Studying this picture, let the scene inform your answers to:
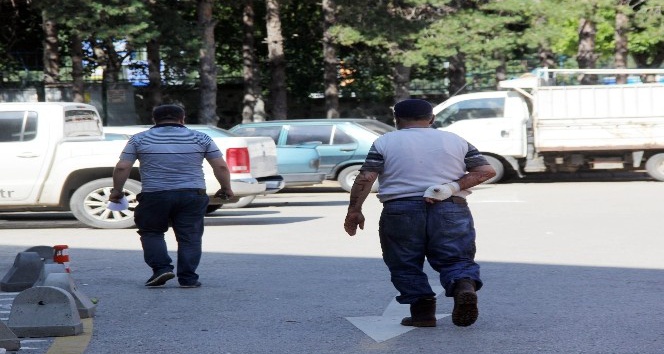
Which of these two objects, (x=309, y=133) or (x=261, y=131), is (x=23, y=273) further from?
(x=309, y=133)

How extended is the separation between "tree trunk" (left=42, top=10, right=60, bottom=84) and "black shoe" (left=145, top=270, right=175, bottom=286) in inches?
804

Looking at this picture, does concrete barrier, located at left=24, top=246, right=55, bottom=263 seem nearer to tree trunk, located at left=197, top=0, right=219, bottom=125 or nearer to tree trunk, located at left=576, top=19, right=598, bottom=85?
tree trunk, located at left=197, top=0, right=219, bottom=125

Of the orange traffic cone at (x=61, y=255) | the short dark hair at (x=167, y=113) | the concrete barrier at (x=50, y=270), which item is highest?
the short dark hair at (x=167, y=113)

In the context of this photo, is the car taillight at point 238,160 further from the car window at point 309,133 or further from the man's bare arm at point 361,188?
the man's bare arm at point 361,188

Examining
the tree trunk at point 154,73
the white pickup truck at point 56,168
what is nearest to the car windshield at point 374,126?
the white pickup truck at point 56,168

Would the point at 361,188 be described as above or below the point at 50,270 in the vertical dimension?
above

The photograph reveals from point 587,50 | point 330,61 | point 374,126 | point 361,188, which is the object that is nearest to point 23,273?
point 361,188

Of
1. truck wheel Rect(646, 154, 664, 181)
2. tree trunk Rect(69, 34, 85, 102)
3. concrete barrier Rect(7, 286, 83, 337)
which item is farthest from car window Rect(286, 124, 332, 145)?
concrete barrier Rect(7, 286, 83, 337)

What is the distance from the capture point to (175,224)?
10.3m

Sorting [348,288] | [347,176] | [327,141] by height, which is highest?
[327,141]

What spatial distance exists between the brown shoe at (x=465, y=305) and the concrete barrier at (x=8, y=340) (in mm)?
2514

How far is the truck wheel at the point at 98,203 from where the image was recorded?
15711 mm

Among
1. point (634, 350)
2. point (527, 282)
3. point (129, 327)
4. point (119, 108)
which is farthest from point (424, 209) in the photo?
point (119, 108)

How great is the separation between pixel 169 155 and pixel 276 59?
2415cm
